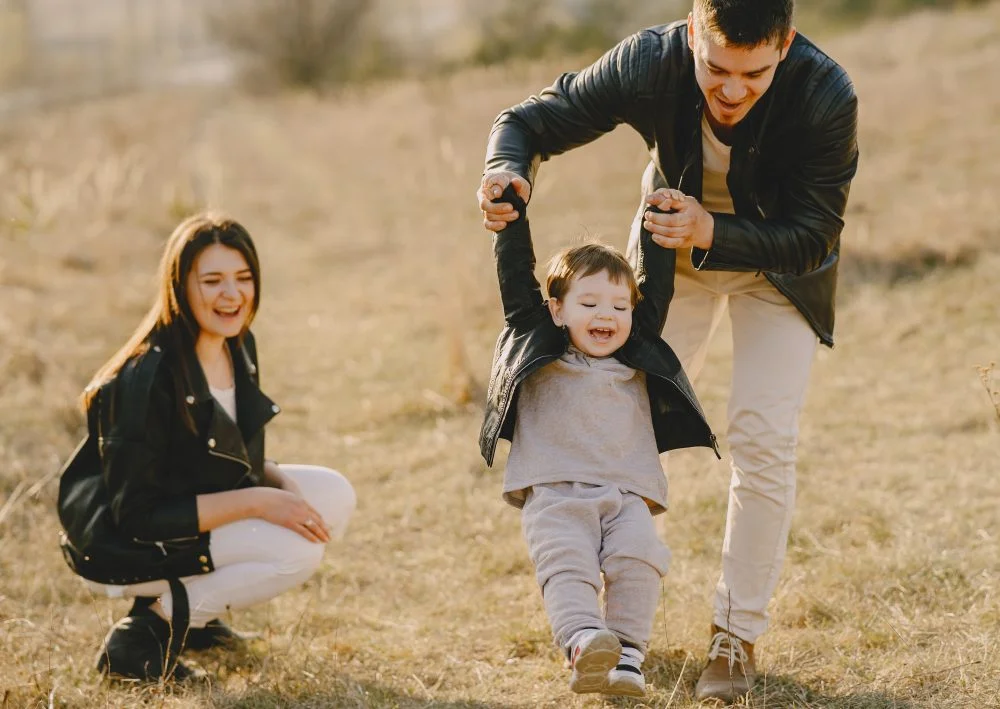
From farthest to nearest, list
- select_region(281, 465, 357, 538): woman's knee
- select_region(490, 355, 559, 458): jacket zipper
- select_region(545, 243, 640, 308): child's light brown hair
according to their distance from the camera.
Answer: select_region(281, 465, 357, 538): woman's knee
select_region(545, 243, 640, 308): child's light brown hair
select_region(490, 355, 559, 458): jacket zipper

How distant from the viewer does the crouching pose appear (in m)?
3.00

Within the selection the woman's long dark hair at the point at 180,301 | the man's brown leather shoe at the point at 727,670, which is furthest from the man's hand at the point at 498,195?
the man's brown leather shoe at the point at 727,670

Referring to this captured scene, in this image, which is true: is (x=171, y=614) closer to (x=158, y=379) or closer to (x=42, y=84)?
(x=158, y=379)

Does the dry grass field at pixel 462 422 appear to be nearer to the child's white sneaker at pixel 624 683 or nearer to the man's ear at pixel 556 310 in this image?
the man's ear at pixel 556 310

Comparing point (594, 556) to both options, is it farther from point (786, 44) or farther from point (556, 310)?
point (786, 44)

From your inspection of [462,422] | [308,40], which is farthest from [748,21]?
[308,40]

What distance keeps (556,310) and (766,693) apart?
1.37 m

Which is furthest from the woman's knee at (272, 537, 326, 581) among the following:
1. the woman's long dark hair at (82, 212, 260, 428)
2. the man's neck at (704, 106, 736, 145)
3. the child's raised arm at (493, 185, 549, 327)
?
the man's neck at (704, 106, 736, 145)

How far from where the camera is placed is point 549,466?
3117 mm

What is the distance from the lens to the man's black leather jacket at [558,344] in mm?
3135

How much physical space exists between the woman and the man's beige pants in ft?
4.69

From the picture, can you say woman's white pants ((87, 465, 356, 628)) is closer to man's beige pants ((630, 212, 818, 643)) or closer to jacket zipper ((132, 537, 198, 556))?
jacket zipper ((132, 537, 198, 556))

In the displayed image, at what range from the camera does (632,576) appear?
2.99 meters

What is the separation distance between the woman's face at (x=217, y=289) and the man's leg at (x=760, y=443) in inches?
65.8
